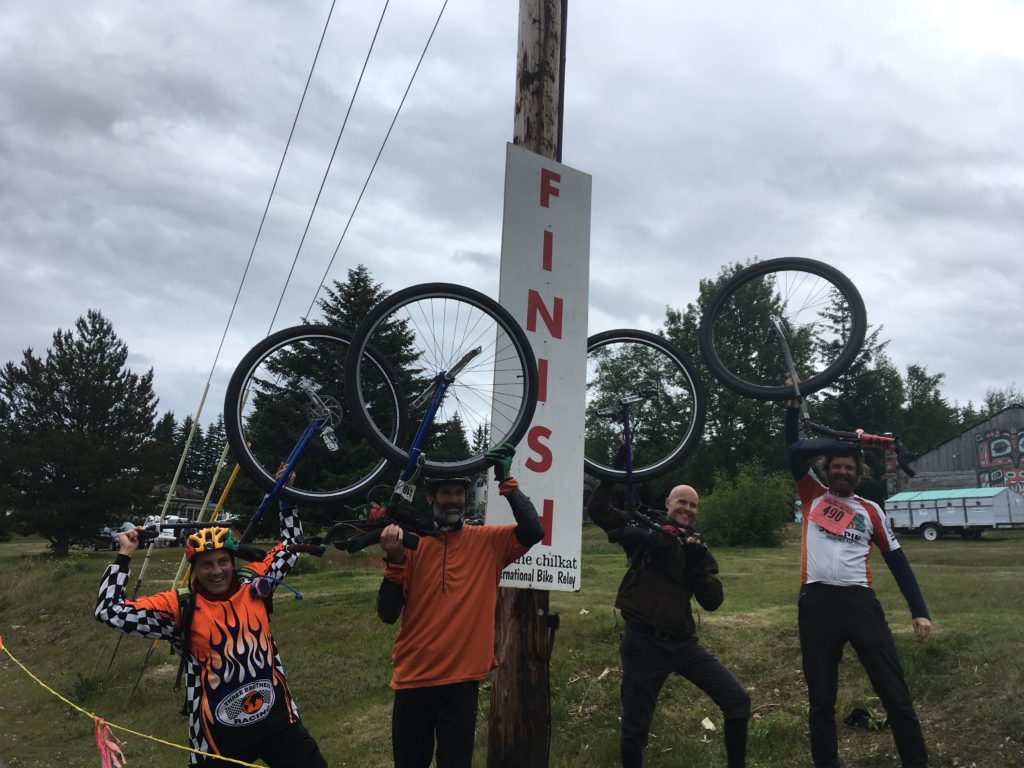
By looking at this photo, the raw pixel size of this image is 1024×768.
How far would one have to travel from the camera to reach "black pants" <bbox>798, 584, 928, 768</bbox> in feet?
13.5

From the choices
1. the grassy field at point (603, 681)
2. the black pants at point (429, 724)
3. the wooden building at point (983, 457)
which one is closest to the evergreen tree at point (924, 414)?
the wooden building at point (983, 457)

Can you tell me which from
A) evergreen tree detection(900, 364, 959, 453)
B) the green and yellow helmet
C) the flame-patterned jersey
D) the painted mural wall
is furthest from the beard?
evergreen tree detection(900, 364, 959, 453)

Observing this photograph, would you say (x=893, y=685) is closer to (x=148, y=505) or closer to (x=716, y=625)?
(x=716, y=625)

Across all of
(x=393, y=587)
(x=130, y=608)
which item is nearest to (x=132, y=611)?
(x=130, y=608)

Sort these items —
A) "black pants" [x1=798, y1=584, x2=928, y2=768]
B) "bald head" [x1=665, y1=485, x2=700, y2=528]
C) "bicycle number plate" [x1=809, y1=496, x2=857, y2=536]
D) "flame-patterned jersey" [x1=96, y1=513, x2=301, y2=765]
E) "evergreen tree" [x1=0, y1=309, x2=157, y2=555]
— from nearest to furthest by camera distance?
"flame-patterned jersey" [x1=96, y1=513, x2=301, y2=765], "black pants" [x1=798, y1=584, x2=928, y2=768], "bicycle number plate" [x1=809, y1=496, x2=857, y2=536], "bald head" [x1=665, y1=485, x2=700, y2=528], "evergreen tree" [x1=0, y1=309, x2=157, y2=555]

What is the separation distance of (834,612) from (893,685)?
0.47 m

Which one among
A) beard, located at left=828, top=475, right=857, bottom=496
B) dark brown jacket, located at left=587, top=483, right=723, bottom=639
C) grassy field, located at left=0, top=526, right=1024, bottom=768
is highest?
beard, located at left=828, top=475, right=857, bottom=496

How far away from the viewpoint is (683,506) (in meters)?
4.95

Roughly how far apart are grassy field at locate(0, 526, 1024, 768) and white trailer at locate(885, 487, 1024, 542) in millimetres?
13035

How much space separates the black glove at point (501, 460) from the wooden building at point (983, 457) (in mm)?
38043

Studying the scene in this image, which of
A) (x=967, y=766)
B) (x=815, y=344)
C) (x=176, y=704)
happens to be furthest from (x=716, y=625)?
(x=176, y=704)

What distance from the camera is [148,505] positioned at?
3488 centimetres

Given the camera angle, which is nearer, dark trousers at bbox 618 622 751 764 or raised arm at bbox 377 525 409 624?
raised arm at bbox 377 525 409 624

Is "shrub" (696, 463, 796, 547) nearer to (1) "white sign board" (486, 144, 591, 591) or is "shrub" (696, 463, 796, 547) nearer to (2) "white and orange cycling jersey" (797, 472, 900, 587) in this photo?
(2) "white and orange cycling jersey" (797, 472, 900, 587)
